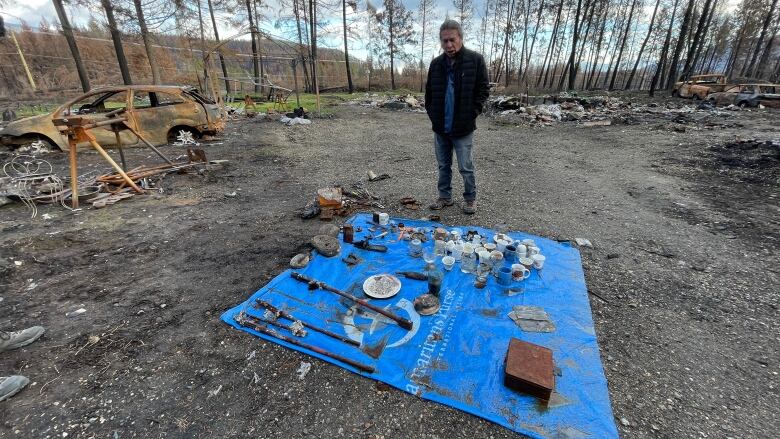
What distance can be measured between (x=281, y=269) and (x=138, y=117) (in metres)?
6.58

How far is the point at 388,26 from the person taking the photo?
2614 cm

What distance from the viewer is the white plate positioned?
2681 mm

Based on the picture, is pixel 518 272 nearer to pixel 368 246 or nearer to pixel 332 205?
pixel 368 246

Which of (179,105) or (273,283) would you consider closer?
(273,283)

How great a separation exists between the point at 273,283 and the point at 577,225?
3.64 meters

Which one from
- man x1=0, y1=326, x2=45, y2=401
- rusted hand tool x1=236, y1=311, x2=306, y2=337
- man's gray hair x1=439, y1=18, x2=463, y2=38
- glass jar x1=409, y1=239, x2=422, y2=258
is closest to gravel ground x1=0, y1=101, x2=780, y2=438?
man x1=0, y1=326, x2=45, y2=401

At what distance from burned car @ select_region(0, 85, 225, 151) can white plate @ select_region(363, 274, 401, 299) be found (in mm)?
6348

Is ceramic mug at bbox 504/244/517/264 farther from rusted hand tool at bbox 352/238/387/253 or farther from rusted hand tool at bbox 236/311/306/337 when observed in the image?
rusted hand tool at bbox 236/311/306/337

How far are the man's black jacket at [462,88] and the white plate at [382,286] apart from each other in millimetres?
2057

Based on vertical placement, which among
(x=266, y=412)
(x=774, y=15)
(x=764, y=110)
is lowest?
(x=266, y=412)

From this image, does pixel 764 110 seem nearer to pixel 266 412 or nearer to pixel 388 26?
pixel 266 412

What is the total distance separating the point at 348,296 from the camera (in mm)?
2561

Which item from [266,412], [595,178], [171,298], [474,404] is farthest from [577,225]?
[171,298]

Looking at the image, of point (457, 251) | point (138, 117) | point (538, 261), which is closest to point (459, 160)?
point (457, 251)
